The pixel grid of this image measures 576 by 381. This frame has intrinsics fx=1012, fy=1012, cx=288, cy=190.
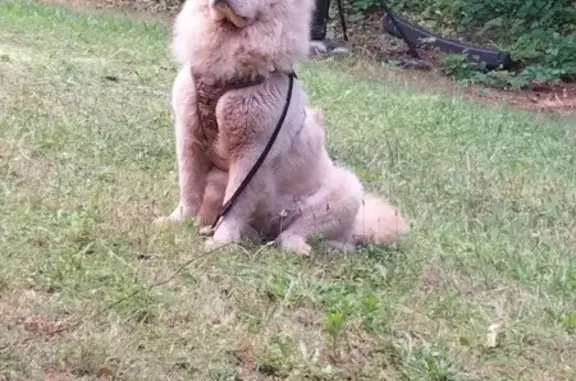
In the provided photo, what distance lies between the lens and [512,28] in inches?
786

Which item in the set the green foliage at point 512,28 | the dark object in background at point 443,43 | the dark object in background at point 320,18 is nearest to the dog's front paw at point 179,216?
the dark object in background at point 320,18

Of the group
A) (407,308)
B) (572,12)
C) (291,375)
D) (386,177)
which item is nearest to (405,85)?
(386,177)

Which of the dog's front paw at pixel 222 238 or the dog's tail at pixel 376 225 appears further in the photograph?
the dog's tail at pixel 376 225

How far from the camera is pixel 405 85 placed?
1312 cm

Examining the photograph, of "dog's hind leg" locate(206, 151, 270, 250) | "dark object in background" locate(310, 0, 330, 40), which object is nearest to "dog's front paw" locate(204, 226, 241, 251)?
"dog's hind leg" locate(206, 151, 270, 250)

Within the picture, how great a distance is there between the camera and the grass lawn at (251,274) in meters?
3.26

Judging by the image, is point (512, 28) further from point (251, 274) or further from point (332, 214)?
point (251, 274)

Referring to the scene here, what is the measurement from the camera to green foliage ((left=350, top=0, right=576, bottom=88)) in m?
17.4

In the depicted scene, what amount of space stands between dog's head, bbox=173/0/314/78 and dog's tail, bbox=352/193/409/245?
93 cm

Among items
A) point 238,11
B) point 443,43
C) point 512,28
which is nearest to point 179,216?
point 238,11

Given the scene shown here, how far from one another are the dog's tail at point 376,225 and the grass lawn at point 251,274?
13cm

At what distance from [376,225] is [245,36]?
4.10 ft

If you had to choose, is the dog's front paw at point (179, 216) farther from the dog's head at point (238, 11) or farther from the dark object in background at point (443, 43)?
the dark object in background at point (443, 43)

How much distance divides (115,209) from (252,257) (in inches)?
30.5
